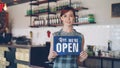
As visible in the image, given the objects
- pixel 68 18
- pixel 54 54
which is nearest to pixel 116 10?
pixel 68 18

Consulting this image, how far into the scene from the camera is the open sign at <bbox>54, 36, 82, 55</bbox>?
8.14ft

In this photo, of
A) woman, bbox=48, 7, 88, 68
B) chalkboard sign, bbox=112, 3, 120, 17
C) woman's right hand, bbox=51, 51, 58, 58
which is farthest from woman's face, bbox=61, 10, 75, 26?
chalkboard sign, bbox=112, 3, 120, 17

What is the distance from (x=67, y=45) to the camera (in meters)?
2.48

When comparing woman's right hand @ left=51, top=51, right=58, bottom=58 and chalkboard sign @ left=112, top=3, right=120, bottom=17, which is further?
chalkboard sign @ left=112, top=3, right=120, bottom=17

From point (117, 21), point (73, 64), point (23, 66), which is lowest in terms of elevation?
point (23, 66)

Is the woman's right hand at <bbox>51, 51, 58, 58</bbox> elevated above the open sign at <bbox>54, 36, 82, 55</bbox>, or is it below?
below

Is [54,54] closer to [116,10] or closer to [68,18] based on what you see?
[68,18]

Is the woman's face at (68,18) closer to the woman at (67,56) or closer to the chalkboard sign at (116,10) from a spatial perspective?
the woman at (67,56)

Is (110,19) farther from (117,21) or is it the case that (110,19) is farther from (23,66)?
(23,66)

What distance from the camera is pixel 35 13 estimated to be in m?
8.20

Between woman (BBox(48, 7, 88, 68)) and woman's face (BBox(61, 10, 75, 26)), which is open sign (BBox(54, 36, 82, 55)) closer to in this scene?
woman (BBox(48, 7, 88, 68))

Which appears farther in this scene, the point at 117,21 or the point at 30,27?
the point at 30,27

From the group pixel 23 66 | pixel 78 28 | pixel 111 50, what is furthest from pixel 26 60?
pixel 78 28

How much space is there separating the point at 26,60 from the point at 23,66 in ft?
0.72
